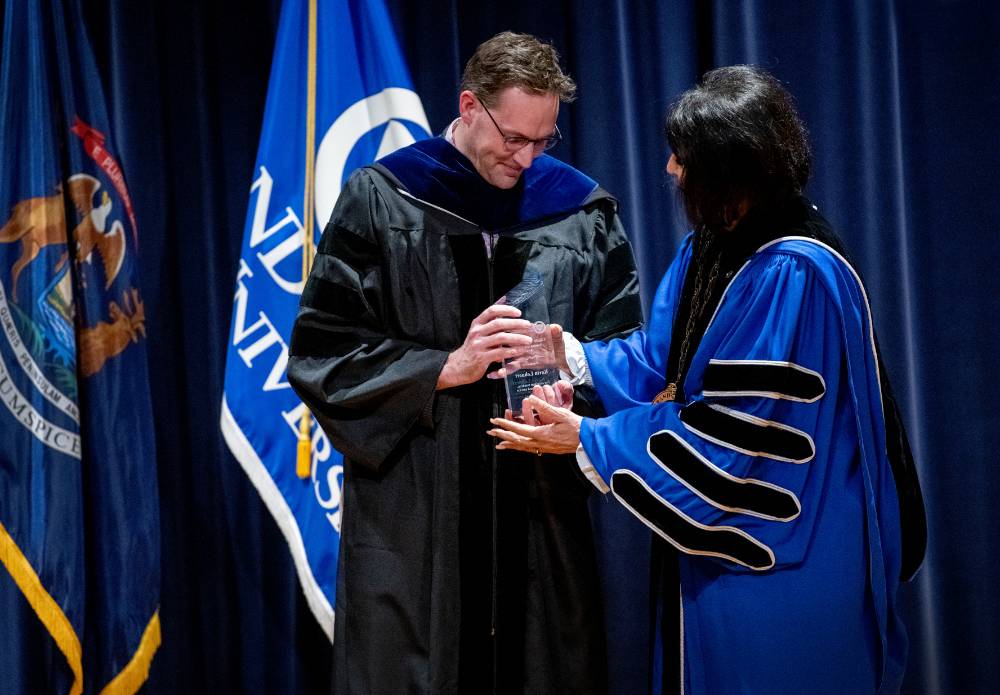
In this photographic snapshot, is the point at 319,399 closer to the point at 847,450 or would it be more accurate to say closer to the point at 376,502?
the point at 376,502

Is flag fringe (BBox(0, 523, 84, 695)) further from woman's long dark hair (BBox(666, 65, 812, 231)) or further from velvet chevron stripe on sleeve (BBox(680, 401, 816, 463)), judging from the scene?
woman's long dark hair (BBox(666, 65, 812, 231))

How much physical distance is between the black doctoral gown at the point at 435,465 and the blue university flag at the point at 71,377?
112cm

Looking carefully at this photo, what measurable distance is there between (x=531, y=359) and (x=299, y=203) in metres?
1.36

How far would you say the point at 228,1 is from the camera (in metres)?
3.65

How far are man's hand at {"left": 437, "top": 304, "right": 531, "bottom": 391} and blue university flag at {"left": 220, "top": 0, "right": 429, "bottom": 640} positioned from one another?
1074 mm

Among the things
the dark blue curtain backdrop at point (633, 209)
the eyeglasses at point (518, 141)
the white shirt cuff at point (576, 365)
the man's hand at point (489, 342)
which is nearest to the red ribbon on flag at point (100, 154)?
the dark blue curtain backdrop at point (633, 209)

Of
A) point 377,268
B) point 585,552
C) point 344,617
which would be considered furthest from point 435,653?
point 377,268

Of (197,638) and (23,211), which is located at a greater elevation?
(23,211)

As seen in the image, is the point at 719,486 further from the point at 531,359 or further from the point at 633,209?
the point at 633,209

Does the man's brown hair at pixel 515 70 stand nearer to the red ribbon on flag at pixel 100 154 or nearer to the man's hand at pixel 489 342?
the man's hand at pixel 489 342

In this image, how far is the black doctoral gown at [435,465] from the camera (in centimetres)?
230

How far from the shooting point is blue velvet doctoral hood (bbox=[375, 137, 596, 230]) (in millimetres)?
2383

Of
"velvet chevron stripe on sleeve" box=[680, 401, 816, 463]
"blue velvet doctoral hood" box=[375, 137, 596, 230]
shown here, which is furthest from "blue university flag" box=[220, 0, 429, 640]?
"velvet chevron stripe on sleeve" box=[680, 401, 816, 463]

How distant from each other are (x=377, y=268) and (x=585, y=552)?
860 millimetres
